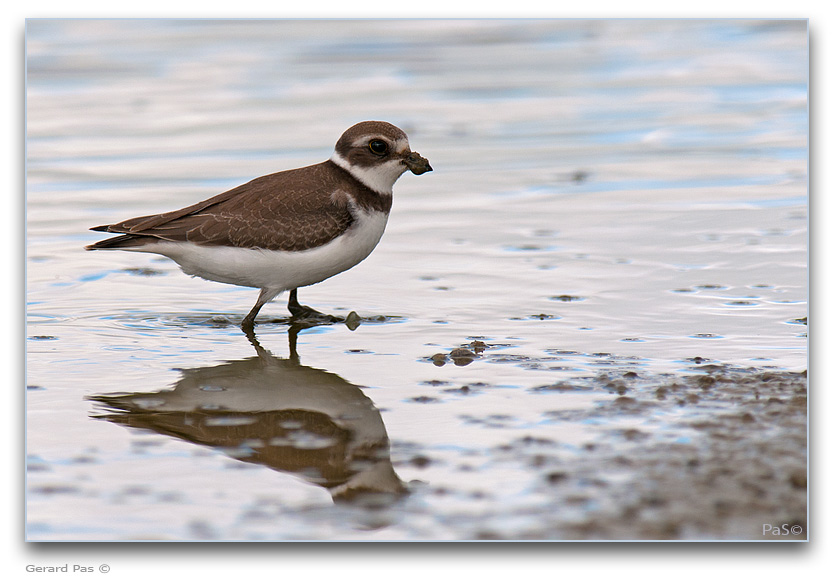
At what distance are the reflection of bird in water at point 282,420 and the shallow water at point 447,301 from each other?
0.02m

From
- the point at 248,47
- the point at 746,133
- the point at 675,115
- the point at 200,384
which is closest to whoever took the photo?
the point at 200,384

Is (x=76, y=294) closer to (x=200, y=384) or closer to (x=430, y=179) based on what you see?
(x=200, y=384)

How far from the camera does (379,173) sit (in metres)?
7.84

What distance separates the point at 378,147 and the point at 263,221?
1002 millimetres

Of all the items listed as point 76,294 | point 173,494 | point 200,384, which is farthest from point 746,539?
point 76,294

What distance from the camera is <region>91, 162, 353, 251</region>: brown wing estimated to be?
754cm

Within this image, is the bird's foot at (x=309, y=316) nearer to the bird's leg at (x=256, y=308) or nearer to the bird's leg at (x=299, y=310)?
the bird's leg at (x=299, y=310)

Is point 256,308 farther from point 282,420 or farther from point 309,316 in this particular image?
point 282,420

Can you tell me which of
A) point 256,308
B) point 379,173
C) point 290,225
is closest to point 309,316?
point 256,308

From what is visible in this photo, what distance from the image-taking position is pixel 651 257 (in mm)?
9148

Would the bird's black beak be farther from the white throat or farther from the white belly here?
the white belly

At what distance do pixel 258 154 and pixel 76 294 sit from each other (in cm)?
424

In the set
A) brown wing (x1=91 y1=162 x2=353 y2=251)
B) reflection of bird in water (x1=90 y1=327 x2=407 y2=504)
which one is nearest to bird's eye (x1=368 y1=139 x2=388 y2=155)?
brown wing (x1=91 y1=162 x2=353 y2=251)

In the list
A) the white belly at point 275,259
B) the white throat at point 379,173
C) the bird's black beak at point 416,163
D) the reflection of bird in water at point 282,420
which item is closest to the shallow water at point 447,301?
the reflection of bird in water at point 282,420
